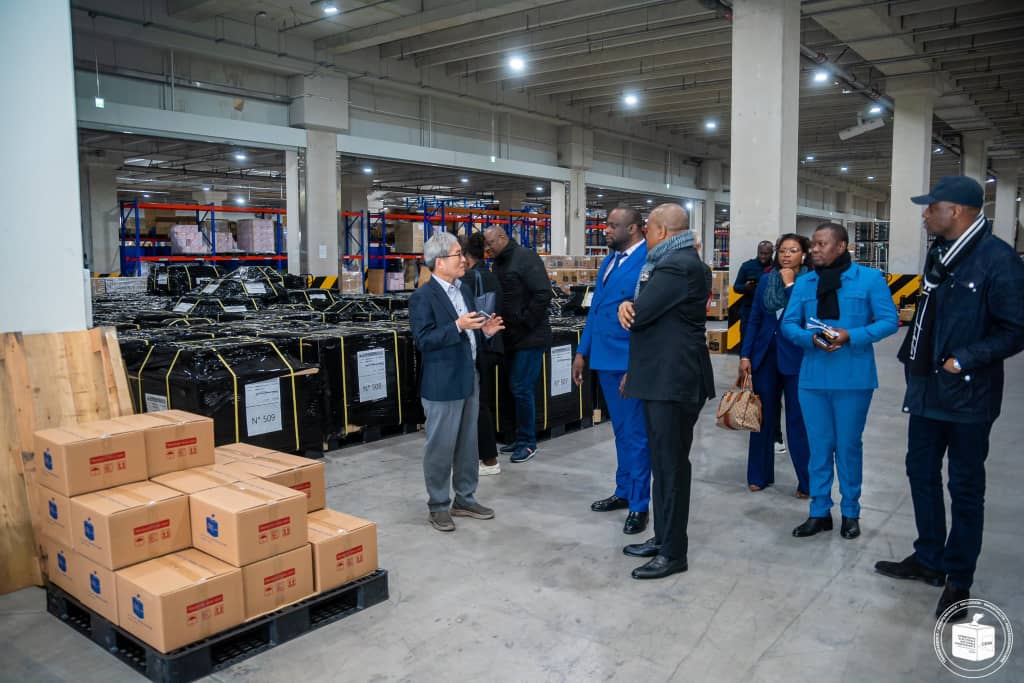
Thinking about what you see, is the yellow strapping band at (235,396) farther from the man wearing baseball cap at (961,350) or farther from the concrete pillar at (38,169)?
the man wearing baseball cap at (961,350)

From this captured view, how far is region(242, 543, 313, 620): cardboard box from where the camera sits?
3.08 meters

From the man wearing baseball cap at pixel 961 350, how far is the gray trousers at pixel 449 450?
2285 millimetres

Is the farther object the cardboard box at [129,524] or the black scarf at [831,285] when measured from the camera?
the black scarf at [831,285]

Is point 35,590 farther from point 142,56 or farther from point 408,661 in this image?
point 142,56

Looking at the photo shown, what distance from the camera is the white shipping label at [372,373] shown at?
6156 mm

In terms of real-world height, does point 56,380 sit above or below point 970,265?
below

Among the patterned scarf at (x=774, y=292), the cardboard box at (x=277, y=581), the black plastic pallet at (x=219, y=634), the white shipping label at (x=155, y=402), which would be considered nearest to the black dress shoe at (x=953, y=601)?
the patterned scarf at (x=774, y=292)

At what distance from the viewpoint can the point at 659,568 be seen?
12.2 ft

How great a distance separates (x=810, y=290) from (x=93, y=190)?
1932 centimetres

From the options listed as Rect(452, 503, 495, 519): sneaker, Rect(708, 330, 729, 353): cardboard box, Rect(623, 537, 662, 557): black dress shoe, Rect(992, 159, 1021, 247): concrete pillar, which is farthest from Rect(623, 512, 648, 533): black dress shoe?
Rect(992, 159, 1021, 247): concrete pillar

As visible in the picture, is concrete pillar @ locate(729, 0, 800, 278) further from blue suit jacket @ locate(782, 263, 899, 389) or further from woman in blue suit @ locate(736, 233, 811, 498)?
blue suit jacket @ locate(782, 263, 899, 389)

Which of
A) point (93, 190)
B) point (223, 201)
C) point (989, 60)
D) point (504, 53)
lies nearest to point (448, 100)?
point (504, 53)

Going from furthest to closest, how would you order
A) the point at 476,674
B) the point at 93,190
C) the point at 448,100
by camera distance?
the point at 93,190 < the point at 448,100 < the point at 476,674

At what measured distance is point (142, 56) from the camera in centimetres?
1223
